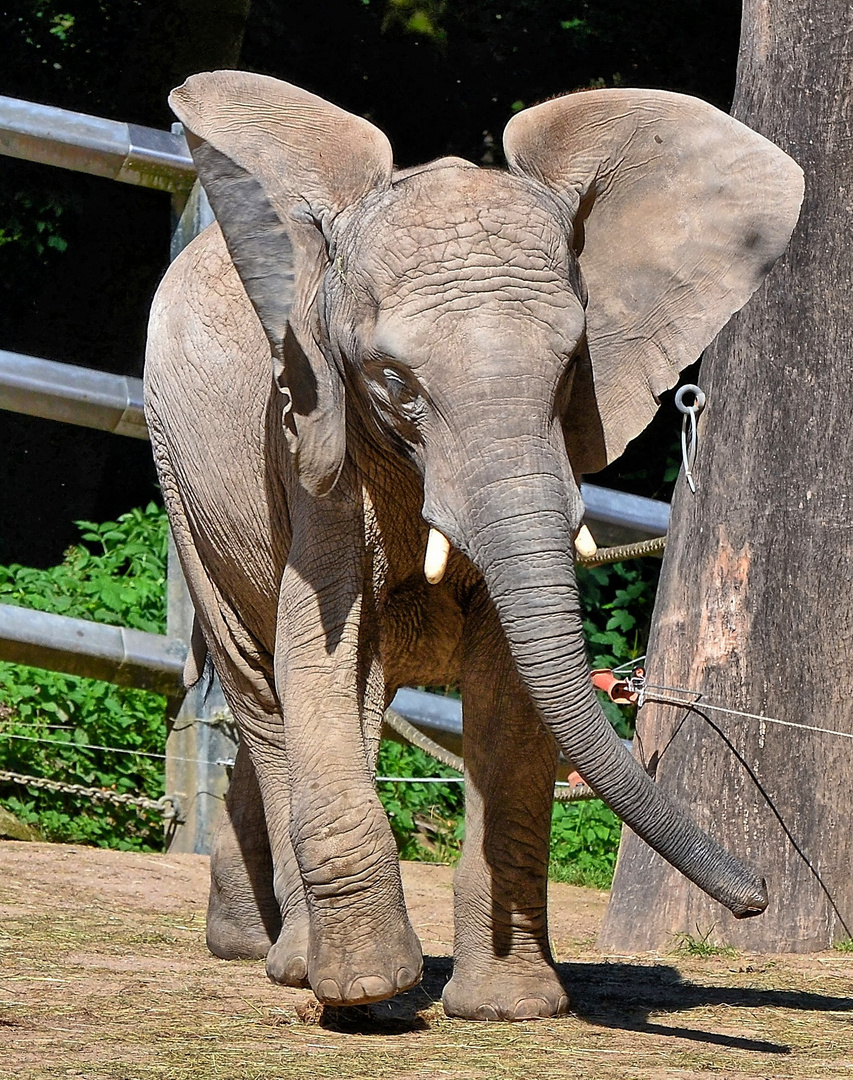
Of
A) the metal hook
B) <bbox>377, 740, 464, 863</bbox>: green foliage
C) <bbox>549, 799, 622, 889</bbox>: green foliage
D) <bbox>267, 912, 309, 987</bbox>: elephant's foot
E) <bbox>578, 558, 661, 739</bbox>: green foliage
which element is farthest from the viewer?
<bbox>578, 558, 661, 739</bbox>: green foliage

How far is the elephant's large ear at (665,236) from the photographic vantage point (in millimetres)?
4266

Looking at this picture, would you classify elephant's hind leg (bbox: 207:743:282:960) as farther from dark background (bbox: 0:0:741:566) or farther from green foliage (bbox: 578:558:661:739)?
dark background (bbox: 0:0:741:566)

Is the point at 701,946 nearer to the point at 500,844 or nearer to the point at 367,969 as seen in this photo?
the point at 500,844

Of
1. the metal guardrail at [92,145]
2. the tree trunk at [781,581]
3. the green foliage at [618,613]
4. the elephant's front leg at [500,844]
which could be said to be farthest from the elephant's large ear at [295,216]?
the green foliage at [618,613]

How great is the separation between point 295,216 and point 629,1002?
1.98 m

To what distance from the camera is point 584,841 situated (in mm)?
7848

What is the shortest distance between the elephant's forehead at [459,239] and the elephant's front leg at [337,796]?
0.70 meters

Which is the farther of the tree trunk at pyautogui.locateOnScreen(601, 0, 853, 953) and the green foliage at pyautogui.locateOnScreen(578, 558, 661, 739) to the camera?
the green foliage at pyautogui.locateOnScreen(578, 558, 661, 739)

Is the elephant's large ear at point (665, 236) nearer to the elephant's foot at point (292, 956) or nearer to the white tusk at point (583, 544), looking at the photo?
the white tusk at point (583, 544)

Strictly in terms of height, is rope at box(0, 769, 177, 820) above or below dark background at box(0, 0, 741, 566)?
below

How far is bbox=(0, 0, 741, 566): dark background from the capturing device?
10.3 m

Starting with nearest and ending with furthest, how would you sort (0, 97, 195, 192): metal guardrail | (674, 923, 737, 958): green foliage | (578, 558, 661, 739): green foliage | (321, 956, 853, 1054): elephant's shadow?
(321, 956, 853, 1054): elephant's shadow → (674, 923, 737, 958): green foliage → (0, 97, 195, 192): metal guardrail → (578, 558, 661, 739): green foliage

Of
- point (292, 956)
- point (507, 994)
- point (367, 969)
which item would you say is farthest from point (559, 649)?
point (292, 956)

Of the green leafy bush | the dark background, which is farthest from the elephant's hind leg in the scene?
the dark background
